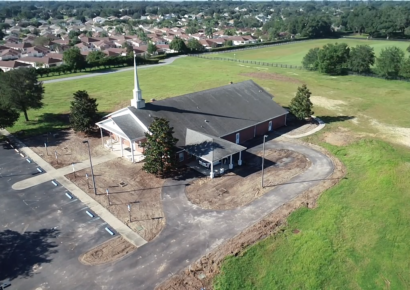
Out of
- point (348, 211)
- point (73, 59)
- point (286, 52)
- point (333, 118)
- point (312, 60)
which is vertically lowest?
point (348, 211)

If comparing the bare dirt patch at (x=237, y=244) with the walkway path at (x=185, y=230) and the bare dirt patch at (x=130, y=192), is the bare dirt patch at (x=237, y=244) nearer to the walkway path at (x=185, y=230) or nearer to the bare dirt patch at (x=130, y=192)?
the walkway path at (x=185, y=230)

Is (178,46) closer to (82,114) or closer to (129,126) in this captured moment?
(82,114)

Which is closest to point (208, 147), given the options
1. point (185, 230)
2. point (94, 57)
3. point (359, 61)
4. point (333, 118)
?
point (185, 230)

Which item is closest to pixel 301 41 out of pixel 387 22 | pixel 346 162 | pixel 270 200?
pixel 387 22

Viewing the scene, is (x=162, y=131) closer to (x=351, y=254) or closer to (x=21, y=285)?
(x=21, y=285)

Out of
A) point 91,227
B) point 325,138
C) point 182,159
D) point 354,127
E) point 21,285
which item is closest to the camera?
point 21,285

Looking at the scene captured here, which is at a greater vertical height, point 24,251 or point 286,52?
point 286,52

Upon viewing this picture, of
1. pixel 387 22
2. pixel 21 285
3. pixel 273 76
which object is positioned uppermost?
pixel 387 22

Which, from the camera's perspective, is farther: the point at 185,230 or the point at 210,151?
the point at 210,151
